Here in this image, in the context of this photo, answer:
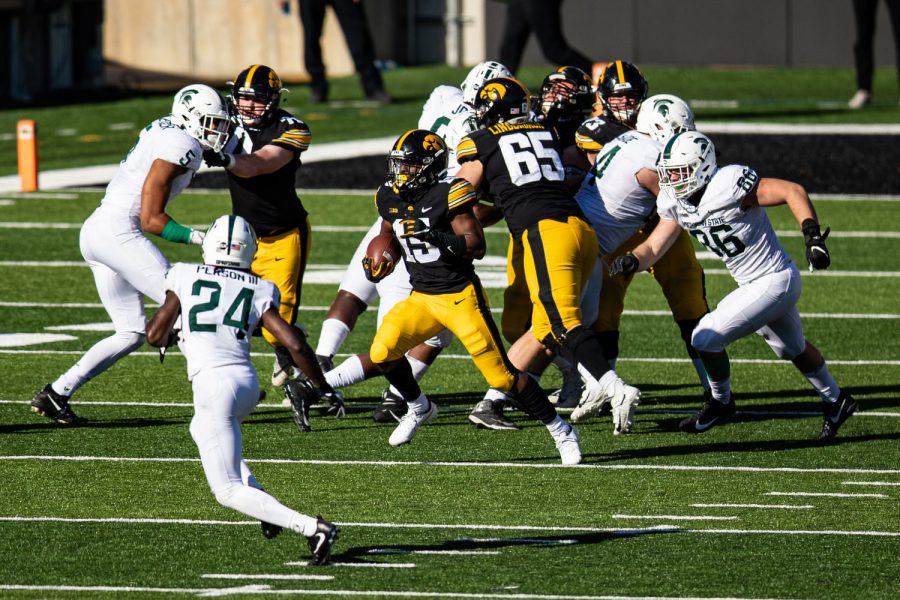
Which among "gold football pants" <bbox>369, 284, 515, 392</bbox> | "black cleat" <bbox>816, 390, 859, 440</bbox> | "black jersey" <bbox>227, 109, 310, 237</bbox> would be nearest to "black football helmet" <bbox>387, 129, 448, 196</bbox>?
"gold football pants" <bbox>369, 284, 515, 392</bbox>

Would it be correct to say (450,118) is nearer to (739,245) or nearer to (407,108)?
(739,245)

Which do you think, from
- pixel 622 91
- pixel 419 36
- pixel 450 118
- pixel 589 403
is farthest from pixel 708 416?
pixel 419 36

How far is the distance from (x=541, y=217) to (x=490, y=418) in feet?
3.51

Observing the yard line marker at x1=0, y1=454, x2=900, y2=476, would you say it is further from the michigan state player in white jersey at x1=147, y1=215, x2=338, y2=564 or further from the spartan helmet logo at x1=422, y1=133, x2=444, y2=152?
the michigan state player in white jersey at x1=147, y1=215, x2=338, y2=564

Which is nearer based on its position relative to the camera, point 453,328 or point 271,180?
point 453,328

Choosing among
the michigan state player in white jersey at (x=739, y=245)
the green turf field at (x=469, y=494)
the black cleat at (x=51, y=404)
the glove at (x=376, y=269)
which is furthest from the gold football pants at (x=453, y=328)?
the black cleat at (x=51, y=404)

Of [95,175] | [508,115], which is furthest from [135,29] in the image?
[508,115]

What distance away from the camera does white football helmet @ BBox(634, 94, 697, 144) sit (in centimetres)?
865

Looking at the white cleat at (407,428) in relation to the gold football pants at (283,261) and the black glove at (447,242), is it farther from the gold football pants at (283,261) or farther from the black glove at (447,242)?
the gold football pants at (283,261)

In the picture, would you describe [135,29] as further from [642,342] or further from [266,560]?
[266,560]

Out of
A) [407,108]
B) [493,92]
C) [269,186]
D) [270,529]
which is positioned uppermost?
[493,92]

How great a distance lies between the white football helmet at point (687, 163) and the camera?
792cm

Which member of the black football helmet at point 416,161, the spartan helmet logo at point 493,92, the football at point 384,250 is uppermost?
the spartan helmet logo at point 493,92

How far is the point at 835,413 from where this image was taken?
8.22 meters
